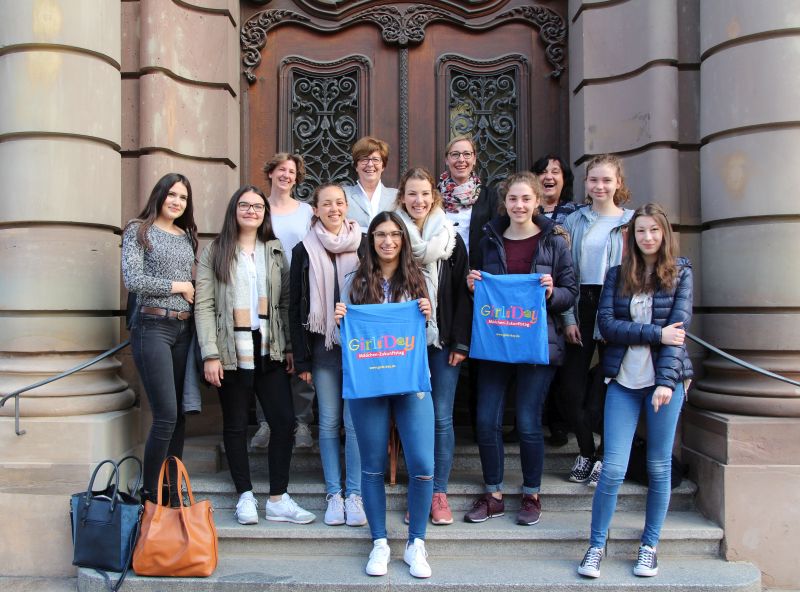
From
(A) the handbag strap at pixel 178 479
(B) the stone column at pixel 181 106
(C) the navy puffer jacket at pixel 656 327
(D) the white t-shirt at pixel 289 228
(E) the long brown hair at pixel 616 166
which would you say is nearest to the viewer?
(C) the navy puffer jacket at pixel 656 327

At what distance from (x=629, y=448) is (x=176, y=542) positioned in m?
2.73

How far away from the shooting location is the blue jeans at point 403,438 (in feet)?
13.5

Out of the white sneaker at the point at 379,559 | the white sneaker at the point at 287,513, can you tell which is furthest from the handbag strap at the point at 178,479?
the white sneaker at the point at 379,559

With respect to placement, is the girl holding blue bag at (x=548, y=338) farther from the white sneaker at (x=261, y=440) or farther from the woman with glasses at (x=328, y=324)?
the white sneaker at (x=261, y=440)

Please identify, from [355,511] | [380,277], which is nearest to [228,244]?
[380,277]

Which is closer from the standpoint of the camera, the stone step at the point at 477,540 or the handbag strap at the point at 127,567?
the handbag strap at the point at 127,567

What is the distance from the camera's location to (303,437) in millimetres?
5508

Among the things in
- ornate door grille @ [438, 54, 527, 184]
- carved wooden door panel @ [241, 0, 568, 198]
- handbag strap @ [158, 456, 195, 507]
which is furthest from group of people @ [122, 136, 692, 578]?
carved wooden door panel @ [241, 0, 568, 198]

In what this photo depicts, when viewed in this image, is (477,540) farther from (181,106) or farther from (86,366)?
(181,106)

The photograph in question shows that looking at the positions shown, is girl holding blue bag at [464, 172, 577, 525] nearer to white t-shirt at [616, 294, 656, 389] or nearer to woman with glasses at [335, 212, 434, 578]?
white t-shirt at [616, 294, 656, 389]

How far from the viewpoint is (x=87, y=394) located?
17.0 ft

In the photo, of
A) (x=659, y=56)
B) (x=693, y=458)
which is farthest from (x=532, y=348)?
(x=659, y=56)

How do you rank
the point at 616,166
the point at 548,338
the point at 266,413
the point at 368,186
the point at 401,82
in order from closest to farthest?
the point at 548,338 < the point at 266,413 < the point at 616,166 < the point at 368,186 < the point at 401,82

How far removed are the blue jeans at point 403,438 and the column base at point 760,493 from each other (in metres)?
2.05
